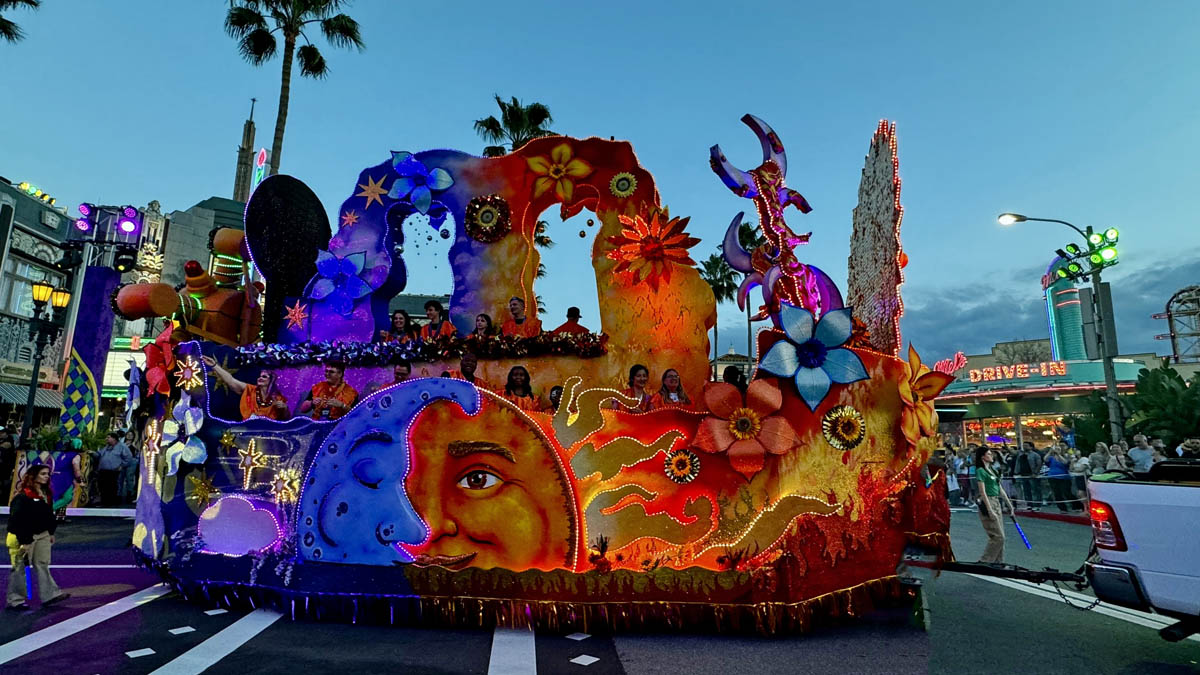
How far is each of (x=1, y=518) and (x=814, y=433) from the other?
52.6 feet

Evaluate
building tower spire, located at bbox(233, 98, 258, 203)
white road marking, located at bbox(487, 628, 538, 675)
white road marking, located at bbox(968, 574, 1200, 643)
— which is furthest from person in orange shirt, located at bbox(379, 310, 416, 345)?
building tower spire, located at bbox(233, 98, 258, 203)

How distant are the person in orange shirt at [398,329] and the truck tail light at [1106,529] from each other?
6837 mm

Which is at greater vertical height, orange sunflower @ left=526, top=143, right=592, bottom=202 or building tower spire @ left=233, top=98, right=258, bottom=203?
building tower spire @ left=233, top=98, right=258, bottom=203

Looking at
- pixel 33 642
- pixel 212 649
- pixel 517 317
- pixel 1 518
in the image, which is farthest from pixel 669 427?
pixel 1 518

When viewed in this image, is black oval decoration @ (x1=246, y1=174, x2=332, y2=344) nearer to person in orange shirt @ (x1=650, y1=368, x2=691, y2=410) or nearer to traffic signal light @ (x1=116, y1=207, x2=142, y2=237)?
person in orange shirt @ (x1=650, y1=368, x2=691, y2=410)

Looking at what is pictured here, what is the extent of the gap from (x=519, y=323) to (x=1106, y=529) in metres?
5.78

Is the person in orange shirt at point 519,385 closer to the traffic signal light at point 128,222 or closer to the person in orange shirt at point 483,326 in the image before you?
the person in orange shirt at point 483,326

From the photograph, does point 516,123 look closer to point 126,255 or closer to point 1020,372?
point 126,255

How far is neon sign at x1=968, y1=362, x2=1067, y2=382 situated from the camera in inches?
1356

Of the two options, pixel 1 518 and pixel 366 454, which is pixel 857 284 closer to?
pixel 366 454

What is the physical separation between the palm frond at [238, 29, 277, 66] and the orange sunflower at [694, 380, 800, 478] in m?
17.5

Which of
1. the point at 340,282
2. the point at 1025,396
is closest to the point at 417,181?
the point at 340,282

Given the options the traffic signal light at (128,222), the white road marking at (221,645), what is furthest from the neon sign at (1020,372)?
the traffic signal light at (128,222)

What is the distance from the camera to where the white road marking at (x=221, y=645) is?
4.80 m
